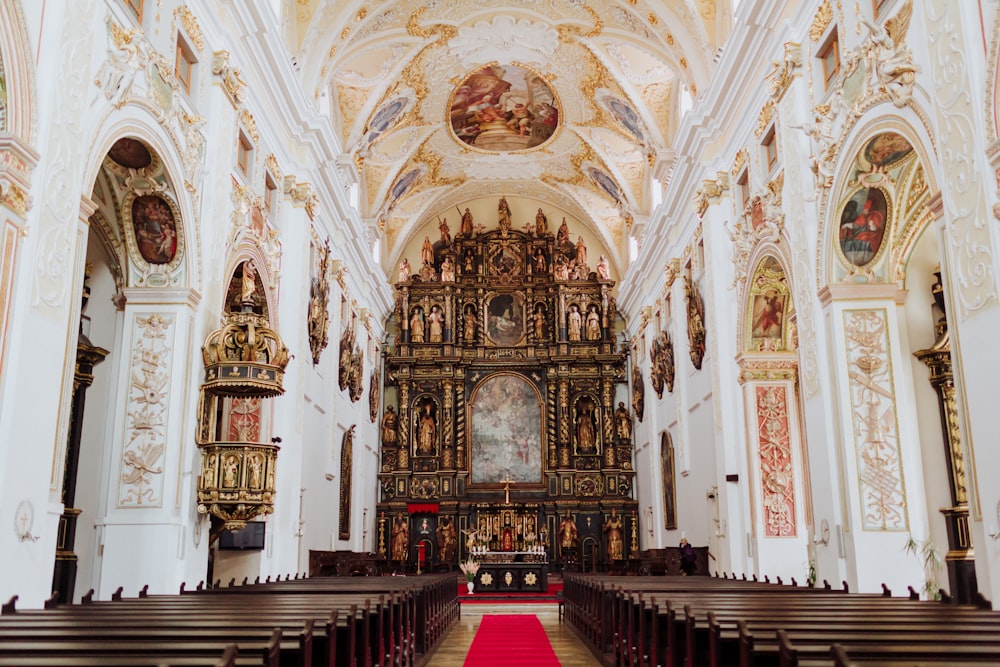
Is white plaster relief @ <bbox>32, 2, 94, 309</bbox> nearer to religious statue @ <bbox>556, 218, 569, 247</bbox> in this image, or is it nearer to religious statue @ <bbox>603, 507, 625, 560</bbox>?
religious statue @ <bbox>603, 507, 625, 560</bbox>

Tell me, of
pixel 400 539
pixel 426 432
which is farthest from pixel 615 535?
pixel 426 432

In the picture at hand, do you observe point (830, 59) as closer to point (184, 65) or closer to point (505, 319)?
point (184, 65)

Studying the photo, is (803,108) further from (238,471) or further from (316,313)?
(316,313)

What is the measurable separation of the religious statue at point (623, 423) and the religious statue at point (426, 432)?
5302mm

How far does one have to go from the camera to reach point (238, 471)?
10453 millimetres

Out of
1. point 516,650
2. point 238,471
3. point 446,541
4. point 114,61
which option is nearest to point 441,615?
point 516,650

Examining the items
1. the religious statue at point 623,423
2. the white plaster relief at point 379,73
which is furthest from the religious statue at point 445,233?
the white plaster relief at point 379,73

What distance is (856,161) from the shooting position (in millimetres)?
9492

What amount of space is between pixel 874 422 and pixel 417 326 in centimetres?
1792

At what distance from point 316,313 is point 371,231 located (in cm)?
797

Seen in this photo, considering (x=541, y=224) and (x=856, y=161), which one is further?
(x=541, y=224)

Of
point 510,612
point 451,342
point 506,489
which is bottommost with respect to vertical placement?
point 510,612

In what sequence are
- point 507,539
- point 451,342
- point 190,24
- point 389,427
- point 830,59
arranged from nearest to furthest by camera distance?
point 830,59, point 190,24, point 507,539, point 389,427, point 451,342

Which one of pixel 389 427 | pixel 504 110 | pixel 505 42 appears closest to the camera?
pixel 505 42
